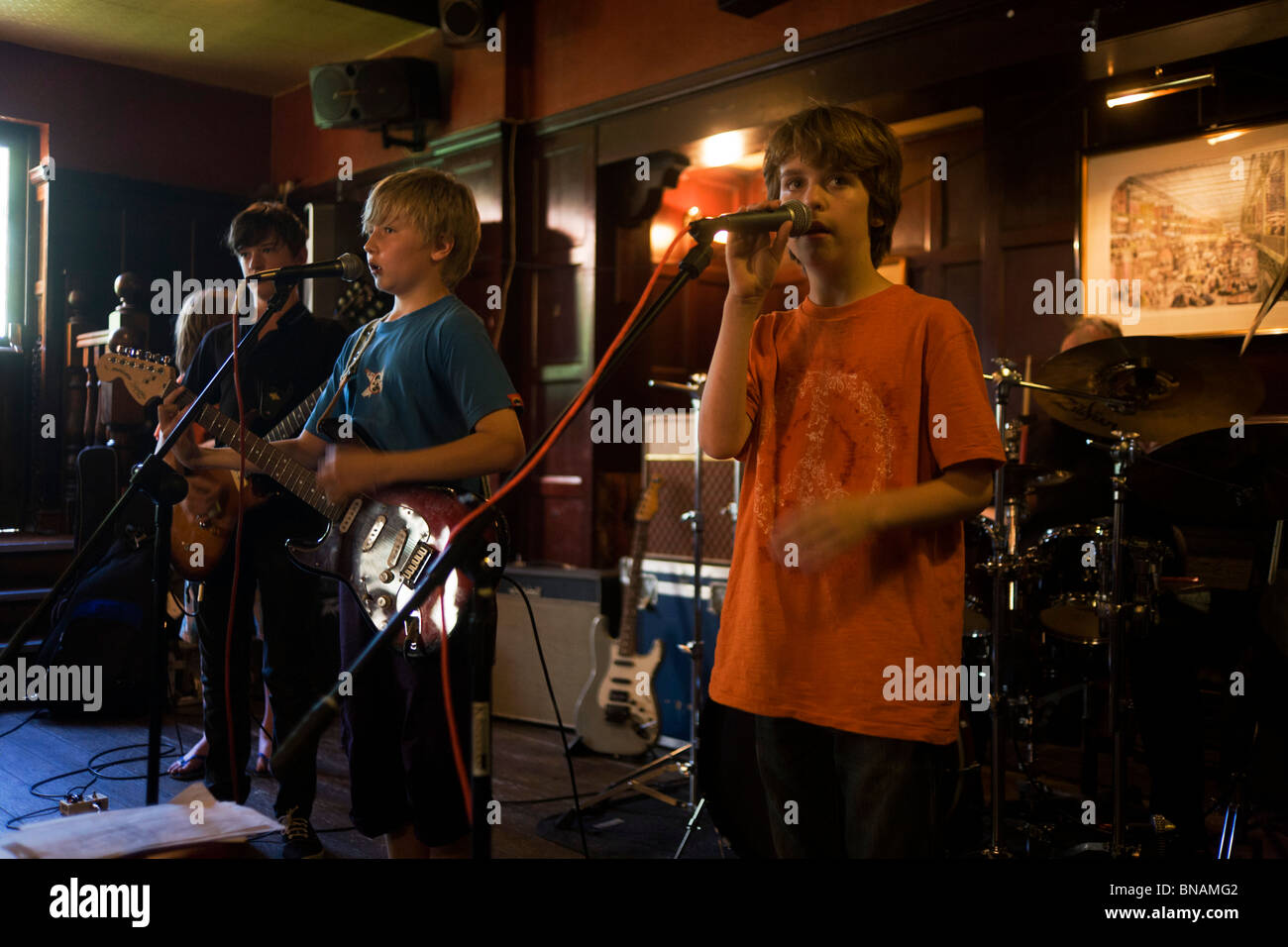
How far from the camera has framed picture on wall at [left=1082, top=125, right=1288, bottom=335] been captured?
4.26 meters

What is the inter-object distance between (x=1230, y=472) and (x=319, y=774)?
315 cm

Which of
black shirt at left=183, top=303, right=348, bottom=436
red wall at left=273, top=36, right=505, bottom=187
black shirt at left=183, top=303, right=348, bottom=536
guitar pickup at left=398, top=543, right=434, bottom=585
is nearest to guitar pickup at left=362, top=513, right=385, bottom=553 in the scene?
guitar pickup at left=398, top=543, right=434, bottom=585

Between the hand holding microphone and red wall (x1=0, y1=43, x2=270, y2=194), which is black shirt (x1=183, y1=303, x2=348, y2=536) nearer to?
the hand holding microphone

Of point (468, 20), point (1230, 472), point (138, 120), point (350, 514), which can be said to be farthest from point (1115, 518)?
point (138, 120)

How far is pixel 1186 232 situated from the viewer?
180 inches

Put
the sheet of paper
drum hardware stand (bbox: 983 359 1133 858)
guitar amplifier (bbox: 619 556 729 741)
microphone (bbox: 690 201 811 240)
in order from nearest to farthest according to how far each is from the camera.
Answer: the sheet of paper, microphone (bbox: 690 201 811 240), drum hardware stand (bbox: 983 359 1133 858), guitar amplifier (bbox: 619 556 729 741)

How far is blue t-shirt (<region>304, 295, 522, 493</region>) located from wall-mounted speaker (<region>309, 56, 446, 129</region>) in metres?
4.26

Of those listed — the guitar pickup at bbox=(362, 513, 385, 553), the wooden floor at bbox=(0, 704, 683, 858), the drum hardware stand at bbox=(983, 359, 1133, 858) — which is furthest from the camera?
the wooden floor at bbox=(0, 704, 683, 858)

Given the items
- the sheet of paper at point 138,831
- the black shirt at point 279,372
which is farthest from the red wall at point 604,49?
the sheet of paper at point 138,831

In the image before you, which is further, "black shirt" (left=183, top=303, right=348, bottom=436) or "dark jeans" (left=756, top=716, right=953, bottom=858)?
"black shirt" (left=183, top=303, right=348, bottom=436)

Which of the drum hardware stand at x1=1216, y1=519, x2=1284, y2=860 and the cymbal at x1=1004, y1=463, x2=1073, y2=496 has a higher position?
the cymbal at x1=1004, y1=463, x2=1073, y2=496

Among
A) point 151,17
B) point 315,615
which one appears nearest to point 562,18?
point 151,17

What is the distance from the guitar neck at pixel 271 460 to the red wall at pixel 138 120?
5.08 metres
